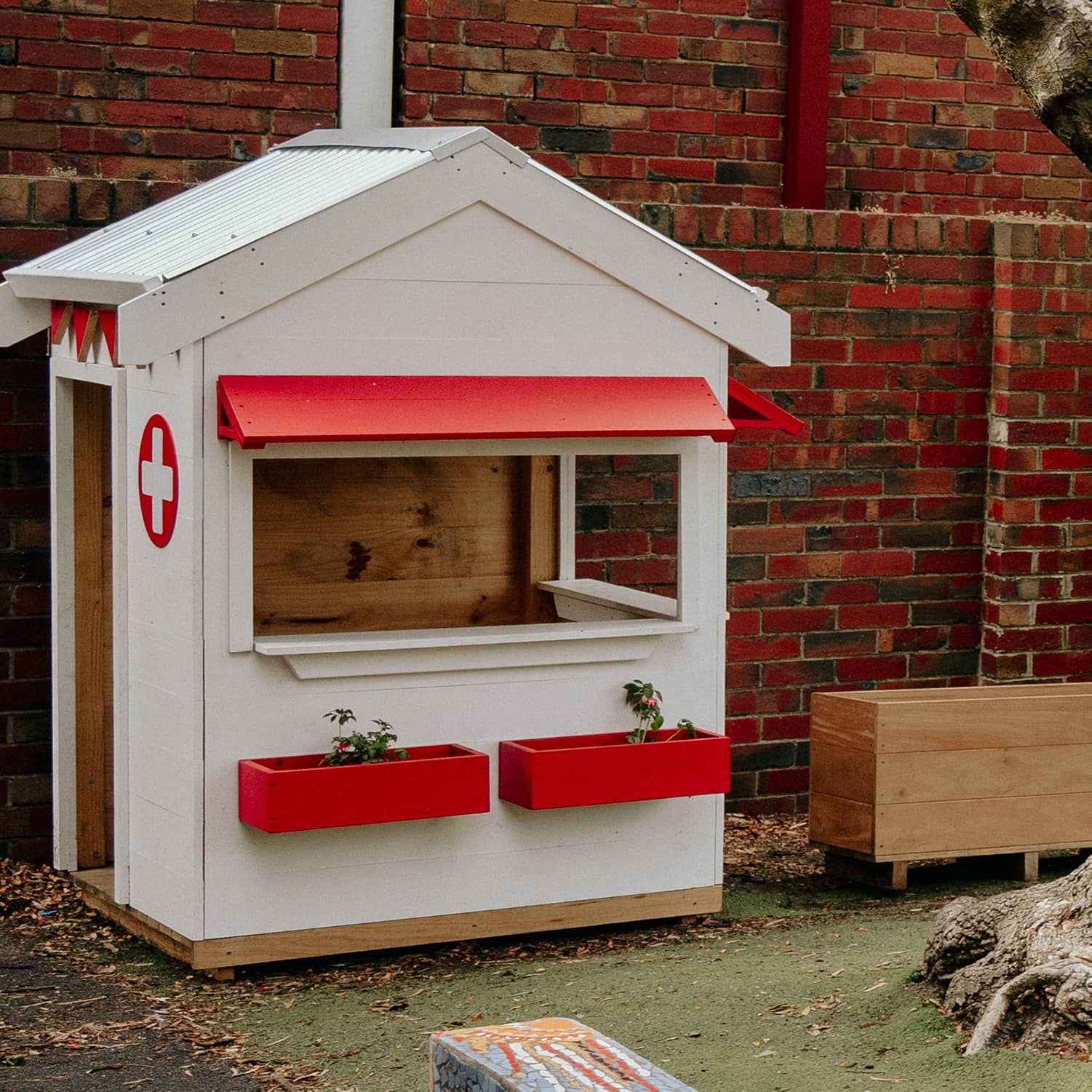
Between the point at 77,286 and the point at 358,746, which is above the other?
the point at 77,286

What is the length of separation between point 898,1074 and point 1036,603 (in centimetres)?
360

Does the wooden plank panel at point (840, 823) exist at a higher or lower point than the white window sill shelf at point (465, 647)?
lower

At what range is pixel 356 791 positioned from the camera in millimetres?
5051

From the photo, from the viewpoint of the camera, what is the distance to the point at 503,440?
5355 millimetres

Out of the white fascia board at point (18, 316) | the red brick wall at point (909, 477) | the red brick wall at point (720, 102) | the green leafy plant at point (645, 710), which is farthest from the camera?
the red brick wall at point (720, 102)

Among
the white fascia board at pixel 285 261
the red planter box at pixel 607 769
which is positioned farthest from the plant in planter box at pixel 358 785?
the white fascia board at pixel 285 261

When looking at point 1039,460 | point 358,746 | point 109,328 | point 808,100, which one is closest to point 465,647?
point 358,746

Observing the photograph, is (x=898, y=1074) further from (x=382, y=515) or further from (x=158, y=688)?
(x=382, y=515)

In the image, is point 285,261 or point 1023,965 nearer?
point 1023,965

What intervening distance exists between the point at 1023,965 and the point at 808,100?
452 centimetres

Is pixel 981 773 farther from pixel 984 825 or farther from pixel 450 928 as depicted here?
pixel 450 928

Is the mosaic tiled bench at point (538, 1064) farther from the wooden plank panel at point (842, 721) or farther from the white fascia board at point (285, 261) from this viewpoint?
the wooden plank panel at point (842, 721)

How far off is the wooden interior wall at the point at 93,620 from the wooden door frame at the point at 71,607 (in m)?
0.03

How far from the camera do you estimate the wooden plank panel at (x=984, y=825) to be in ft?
19.8
